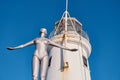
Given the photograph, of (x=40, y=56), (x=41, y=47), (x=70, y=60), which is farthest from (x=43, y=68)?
(x=70, y=60)

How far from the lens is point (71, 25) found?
2084 centimetres

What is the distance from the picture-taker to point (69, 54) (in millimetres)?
17953

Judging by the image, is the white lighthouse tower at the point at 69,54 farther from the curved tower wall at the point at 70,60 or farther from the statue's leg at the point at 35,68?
the statue's leg at the point at 35,68

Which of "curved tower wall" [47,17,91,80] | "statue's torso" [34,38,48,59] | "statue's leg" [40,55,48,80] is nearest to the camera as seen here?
"statue's leg" [40,55,48,80]

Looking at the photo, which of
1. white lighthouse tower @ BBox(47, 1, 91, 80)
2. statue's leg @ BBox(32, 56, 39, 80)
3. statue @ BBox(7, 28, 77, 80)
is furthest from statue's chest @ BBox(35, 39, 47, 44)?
white lighthouse tower @ BBox(47, 1, 91, 80)

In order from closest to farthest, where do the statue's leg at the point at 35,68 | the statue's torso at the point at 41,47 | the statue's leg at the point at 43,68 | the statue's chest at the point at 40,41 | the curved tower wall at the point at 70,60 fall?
the statue's leg at the point at 35,68, the statue's leg at the point at 43,68, the statue's torso at the point at 41,47, the statue's chest at the point at 40,41, the curved tower wall at the point at 70,60

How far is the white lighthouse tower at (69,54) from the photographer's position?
17062 millimetres

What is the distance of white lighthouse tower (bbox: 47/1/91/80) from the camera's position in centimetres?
1706

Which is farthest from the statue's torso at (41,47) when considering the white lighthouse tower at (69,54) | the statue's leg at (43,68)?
the white lighthouse tower at (69,54)

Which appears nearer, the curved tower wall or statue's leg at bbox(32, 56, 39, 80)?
statue's leg at bbox(32, 56, 39, 80)

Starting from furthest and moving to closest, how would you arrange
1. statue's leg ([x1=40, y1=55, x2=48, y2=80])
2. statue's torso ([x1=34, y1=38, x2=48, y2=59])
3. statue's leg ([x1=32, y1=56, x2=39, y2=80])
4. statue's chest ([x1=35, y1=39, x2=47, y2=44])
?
statue's chest ([x1=35, y1=39, x2=47, y2=44]) → statue's torso ([x1=34, y1=38, x2=48, y2=59]) → statue's leg ([x1=40, y1=55, x2=48, y2=80]) → statue's leg ([x1=32, y1=56, x2=39, y2=80])

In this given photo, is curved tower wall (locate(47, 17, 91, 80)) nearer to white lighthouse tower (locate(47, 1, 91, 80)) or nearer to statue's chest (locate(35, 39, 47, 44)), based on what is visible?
white lighthouse tower (locate(47, 1, 91, 80))

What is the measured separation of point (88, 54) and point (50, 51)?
2.50 meters

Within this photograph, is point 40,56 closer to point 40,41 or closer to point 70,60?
point 40,41
